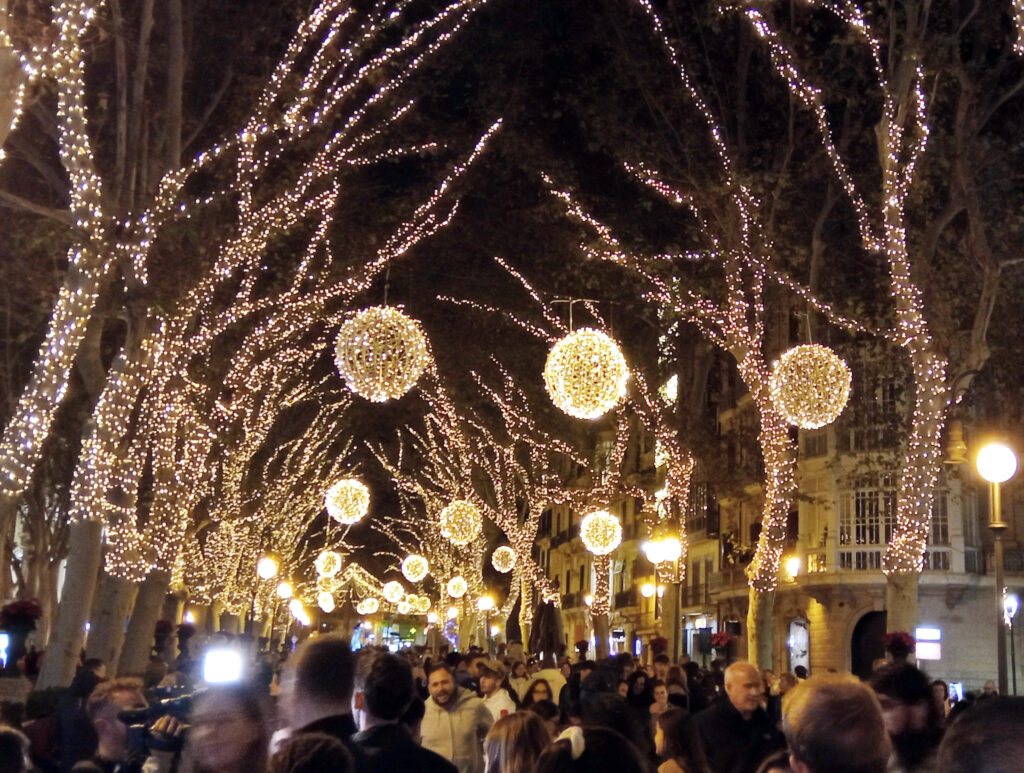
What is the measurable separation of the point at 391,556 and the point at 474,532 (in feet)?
154

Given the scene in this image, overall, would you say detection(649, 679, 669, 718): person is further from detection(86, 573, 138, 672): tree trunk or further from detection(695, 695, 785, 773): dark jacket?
detection(86, 573, 138, 672): tree trunk

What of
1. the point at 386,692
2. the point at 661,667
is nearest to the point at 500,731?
the point at 386,692

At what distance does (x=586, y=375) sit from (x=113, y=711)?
1302cm

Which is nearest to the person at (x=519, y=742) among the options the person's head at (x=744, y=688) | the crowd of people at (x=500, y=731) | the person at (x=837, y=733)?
the crowd of people at (x=500, y=731)

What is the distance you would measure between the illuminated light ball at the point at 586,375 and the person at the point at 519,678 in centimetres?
372

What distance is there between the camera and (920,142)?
17.0 metres

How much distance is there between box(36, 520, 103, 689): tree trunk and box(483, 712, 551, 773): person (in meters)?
13.2

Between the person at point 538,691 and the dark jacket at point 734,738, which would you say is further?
the person at point 538,691

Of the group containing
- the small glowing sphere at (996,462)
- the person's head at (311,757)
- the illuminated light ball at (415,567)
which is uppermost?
the illuminated light ball at (415,567)

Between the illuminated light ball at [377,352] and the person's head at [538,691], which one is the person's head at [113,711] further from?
the illuminated light ball at [377,352]

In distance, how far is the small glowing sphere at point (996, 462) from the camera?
542 inches

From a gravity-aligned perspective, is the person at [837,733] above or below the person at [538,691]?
above

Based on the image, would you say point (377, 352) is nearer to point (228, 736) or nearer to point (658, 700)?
point (658, 700)

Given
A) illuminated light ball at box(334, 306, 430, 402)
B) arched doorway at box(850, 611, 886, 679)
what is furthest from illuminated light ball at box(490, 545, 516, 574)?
illuminated light ball at box(334, 306, 430, 402)
